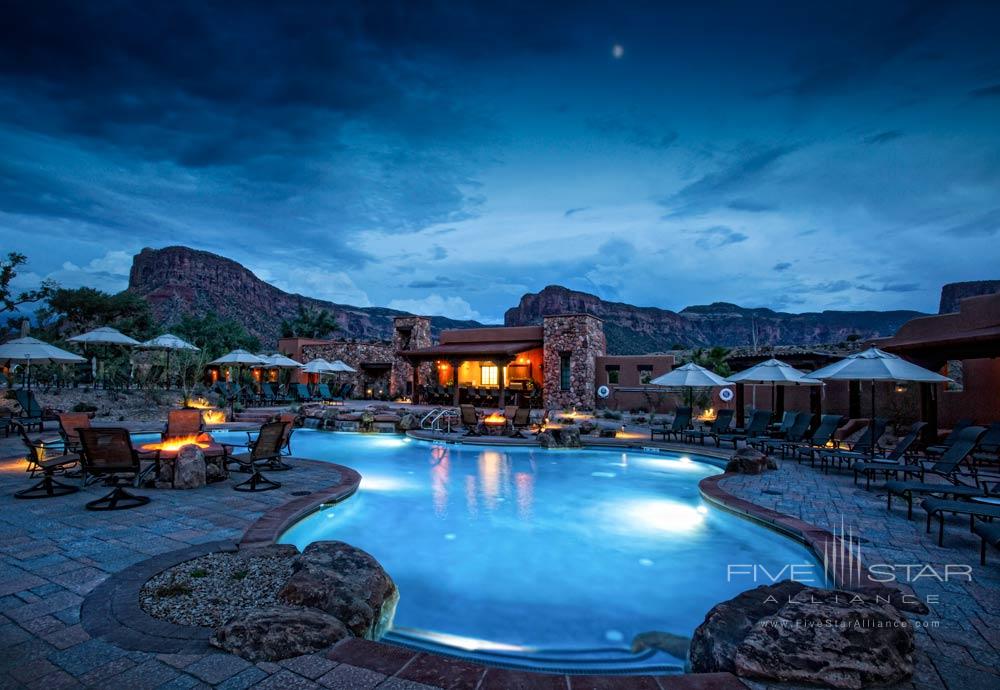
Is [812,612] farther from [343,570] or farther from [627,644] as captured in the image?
[343,570]

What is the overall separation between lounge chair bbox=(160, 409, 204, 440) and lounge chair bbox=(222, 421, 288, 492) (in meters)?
1.20

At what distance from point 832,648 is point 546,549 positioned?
405 cm

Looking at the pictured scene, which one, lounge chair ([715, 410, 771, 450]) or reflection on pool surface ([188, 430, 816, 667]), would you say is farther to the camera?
lounge chair ([715, 410, 771, 450])

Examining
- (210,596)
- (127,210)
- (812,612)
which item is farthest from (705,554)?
(127,210)

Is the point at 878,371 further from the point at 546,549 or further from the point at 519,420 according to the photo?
the point at 519,420

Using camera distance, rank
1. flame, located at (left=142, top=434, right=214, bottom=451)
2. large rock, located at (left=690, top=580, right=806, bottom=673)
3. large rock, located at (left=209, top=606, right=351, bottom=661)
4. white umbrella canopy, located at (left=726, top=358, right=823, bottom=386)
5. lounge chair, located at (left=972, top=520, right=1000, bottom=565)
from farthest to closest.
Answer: white umbrella canopy, located at (left=726, top=358, right=823, bottom=386)
flame, located at (left=142, top=434, right=214, bottom=451)
lounge chair, located at (left=972, top=520, right=1000, bottom=565)
large rock, located at (left=690, top=580, right=806, bottom=673)
large rock, located at (left=209, top=606, right=351, bottom=661)

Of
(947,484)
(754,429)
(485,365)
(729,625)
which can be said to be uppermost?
(485,365)

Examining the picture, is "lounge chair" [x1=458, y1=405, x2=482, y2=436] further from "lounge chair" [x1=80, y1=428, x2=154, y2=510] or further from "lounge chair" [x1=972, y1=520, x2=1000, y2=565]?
"lounge chair" [x1=972, y1=520, x2=1000, y2=565]

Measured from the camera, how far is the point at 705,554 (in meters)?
5.47

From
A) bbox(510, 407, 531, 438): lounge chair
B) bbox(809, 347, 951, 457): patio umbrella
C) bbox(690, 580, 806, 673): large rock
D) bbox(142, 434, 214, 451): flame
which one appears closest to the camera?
bbox(690, 580, 806, 673): large rock

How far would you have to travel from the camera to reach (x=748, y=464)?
315 inches

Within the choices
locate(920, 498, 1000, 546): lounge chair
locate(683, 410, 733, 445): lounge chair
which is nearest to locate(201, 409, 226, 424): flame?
locate(683, 410, 733, 445): lounge chair

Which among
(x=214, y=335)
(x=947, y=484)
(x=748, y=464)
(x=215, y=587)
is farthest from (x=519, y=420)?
(x=214, y=335)

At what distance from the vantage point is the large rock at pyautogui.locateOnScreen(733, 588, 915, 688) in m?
2.12
